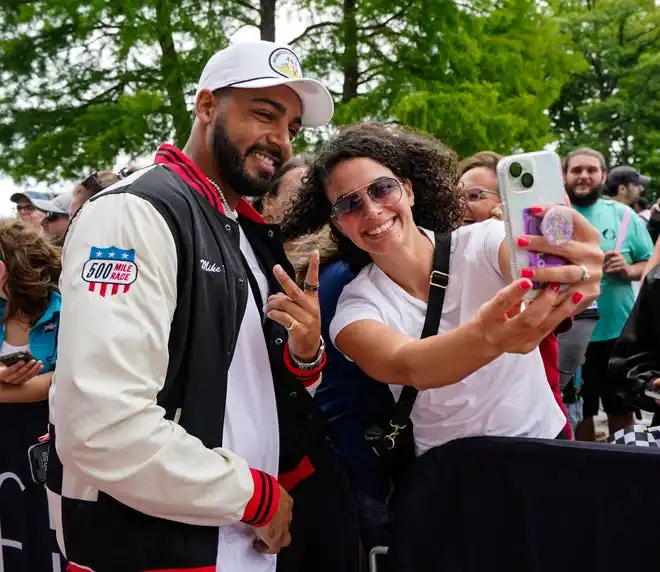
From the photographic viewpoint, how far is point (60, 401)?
1.55 m

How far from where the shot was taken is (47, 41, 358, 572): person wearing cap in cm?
154

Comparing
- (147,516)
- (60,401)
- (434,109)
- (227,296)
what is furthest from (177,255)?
(434,109)

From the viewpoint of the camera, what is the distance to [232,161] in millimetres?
2035

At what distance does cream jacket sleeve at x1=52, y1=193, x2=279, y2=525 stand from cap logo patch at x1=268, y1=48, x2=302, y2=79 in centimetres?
63

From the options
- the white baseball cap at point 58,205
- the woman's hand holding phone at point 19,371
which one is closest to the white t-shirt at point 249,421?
the woman's hand holding phone at point 19,371

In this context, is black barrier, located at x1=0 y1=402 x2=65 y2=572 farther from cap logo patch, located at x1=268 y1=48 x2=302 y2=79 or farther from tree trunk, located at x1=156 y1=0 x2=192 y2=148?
tree trunk, located at x1=156 y1=0 x2=192 y2=148

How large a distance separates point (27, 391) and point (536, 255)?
7.64 feet

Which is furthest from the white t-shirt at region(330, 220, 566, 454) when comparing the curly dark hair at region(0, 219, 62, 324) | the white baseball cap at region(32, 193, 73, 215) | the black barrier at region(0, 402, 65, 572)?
the white baseball cap at region(32, 193, 73, 215)

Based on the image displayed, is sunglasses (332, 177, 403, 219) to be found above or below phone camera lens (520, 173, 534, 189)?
below

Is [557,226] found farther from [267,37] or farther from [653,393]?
[267,37]

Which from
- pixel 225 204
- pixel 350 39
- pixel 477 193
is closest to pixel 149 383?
pixel 225 204

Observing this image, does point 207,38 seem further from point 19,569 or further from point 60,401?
point 60,401

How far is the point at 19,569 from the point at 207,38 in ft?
22.7

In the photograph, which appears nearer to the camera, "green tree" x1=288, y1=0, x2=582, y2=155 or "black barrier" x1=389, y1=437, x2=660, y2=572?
"black barrier" x1=389, y1=437, x2=660, y2=572
